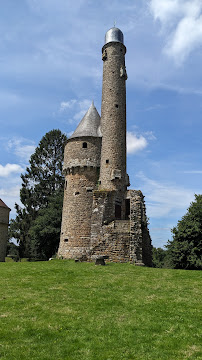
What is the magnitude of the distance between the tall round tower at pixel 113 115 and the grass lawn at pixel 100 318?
40.6 ft

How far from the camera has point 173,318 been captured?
8320 mm

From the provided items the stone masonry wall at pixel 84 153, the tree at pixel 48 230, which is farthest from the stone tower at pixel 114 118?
the tree at pixel 48 230

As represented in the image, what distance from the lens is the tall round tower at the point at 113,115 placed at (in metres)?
24.9

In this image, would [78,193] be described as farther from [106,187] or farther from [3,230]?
[3,230]

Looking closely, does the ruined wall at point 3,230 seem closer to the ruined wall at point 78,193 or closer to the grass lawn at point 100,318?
the ruined wall at point 78,193

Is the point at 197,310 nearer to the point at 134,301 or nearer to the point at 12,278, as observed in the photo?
the point at 134,301

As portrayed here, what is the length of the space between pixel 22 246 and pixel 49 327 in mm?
31374

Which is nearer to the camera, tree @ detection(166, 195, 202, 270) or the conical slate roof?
tree @ detection(166, 195, 202, 270)

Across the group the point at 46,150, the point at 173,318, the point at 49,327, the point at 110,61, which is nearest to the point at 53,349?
the point at 49,327

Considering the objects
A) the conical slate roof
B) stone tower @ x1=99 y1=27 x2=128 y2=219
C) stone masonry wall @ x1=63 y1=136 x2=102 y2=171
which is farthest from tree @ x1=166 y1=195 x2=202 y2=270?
the conical slate roof

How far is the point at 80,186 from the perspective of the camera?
26.0 m

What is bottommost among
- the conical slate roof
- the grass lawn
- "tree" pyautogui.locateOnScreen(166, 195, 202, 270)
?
the grass lawn

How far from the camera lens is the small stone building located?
20.9m

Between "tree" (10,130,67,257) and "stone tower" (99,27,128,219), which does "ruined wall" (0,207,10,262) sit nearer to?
"tree" (10,130,67,257)
